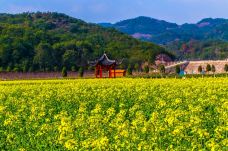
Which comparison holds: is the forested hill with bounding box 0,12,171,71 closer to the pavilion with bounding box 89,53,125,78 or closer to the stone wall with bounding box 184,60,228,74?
the stone wall with bounding box 184,60,228,74

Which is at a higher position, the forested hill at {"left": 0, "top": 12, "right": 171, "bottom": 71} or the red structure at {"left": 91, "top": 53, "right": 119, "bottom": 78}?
the forested hill at {"left": 0, "top": 12, "right": 171, "bottom": 71}

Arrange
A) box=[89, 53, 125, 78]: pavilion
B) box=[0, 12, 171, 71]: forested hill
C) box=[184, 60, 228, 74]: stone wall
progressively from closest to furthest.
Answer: box=[89, 53, 125, 78]: pavilion < box=[0, 12, 171, 71]: forested hill < box=[184, 60, 228, 74]: stone wall

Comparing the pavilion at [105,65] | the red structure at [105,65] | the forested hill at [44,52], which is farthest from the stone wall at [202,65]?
the red structure at [105,65]

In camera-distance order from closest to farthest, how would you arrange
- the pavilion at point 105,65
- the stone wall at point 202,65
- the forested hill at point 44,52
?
the pavilion at point 105,65, the forested hill at point 44,52, the stone wall at point 202,65

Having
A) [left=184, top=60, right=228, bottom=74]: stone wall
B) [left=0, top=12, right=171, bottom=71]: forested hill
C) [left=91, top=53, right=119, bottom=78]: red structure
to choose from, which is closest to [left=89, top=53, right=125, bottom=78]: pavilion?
[left=91, top=53, right=119, bottom=78]: red structure

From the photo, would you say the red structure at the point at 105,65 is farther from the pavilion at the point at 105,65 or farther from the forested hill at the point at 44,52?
the forested hill at the point at 44,52

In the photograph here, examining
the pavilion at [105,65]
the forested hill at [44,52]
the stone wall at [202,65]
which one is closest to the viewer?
the pavilion at [105,65]

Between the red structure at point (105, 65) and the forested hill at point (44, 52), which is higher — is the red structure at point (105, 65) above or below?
below

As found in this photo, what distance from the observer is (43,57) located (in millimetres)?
136250

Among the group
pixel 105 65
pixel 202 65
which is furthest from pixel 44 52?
pixel 202 65

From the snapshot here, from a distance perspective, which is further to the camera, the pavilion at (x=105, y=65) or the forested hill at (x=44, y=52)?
the forested hill at (x=44, y=52)

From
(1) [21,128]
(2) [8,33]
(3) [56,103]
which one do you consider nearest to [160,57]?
(2) [8,33]

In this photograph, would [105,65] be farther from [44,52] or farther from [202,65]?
[202,65]

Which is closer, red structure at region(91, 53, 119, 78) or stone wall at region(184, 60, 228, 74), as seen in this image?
red structure at region(91, 53, 119, 78)
